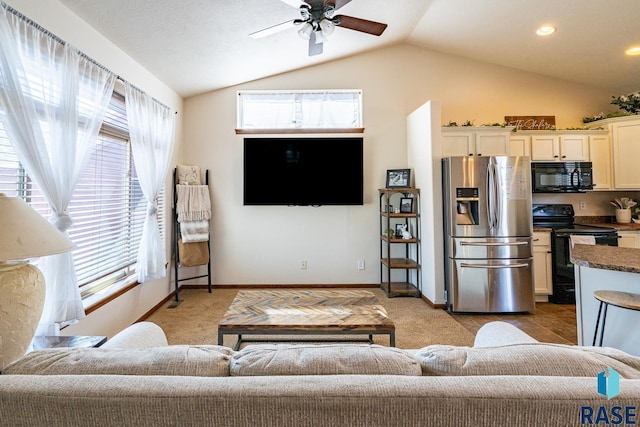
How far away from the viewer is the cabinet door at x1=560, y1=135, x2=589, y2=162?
13.2ft

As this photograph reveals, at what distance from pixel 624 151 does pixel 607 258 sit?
3.12 m

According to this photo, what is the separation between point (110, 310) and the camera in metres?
2.66

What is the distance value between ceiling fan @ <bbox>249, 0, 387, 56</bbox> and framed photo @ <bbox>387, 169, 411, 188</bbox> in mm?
1922

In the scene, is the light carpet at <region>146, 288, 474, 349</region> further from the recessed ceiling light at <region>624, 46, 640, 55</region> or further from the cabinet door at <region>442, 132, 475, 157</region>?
the recessed ceiling light at <region>624, 46, 640, 55</region>

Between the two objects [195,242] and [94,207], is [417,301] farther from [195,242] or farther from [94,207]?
[94,207]

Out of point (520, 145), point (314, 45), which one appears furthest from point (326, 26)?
point (520, 145)

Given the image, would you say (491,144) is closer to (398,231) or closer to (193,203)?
(398,231)

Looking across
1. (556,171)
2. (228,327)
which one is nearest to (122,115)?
(228,327)

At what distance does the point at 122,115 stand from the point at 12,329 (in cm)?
246

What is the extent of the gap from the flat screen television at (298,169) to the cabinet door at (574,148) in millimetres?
2665

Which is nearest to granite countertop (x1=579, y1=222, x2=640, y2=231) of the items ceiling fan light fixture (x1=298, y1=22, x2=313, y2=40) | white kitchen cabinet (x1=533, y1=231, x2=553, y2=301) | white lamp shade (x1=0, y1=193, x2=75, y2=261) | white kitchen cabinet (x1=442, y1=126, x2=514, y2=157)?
white kitchen cabinet (x1=533, y1=231, x2=553, y2=301)

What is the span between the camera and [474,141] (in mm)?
3871

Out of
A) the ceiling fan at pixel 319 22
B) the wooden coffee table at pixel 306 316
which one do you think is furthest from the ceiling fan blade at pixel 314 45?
the wooden coffee table at pixel 306 316

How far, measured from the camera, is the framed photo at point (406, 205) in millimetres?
4078
